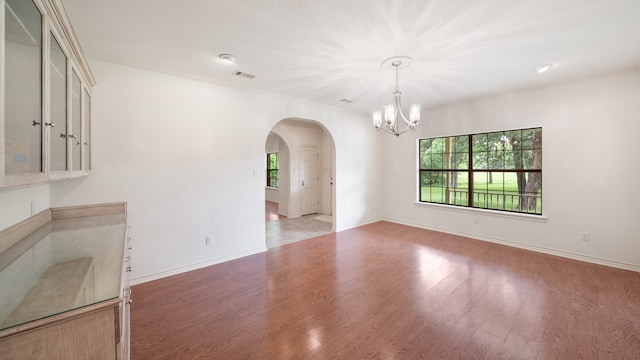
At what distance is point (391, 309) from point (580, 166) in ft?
11.7

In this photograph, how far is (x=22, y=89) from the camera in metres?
1.21

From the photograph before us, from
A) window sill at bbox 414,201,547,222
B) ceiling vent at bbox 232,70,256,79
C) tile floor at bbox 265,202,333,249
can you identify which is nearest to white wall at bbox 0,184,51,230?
ceiling vent at bbox 232,70,256,79

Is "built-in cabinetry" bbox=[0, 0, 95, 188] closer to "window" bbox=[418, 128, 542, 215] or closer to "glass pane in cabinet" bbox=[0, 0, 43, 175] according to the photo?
"glass pane in cabinet" bbox=[0, 0, 43, 175]

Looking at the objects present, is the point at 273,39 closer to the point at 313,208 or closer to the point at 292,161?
the point at 292,161

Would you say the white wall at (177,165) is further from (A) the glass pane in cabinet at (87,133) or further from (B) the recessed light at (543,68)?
(B) the recessed light at (543,68)

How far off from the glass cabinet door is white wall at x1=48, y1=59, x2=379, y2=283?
116 cm

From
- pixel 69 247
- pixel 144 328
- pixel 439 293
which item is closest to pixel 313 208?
pixel 439 293

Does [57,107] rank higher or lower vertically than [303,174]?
higher

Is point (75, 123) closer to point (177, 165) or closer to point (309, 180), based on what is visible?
point (177, 165)

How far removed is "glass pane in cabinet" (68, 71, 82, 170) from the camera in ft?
6.43

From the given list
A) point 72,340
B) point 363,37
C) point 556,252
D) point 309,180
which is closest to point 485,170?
point 556,252

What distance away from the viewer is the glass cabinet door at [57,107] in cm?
152

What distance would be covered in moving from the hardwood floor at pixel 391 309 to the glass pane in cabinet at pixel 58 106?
147cm

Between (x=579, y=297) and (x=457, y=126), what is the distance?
3.19 meters
